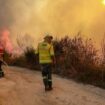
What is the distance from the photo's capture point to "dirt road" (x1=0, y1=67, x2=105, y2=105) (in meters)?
16.2

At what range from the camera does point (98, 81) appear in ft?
64.6

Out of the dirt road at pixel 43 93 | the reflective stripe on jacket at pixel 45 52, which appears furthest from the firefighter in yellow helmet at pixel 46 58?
the dirt road at pixel 43 93

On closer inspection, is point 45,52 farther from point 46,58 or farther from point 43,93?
point 43,93

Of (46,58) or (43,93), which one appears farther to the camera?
(46,58)

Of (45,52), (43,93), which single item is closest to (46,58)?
(45,52)

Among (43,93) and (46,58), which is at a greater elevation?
(46,58)

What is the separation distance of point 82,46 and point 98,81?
3.15 meters

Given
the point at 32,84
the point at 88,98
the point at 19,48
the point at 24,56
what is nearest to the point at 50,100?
the point at 88,98

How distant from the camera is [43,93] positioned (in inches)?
695

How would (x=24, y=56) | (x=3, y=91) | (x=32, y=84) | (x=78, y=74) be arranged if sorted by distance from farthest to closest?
(x=24, y=56), (x=78, y=74), (x=32, y=84), (x=3, y=91)

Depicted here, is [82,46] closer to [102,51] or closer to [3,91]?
[102,51]

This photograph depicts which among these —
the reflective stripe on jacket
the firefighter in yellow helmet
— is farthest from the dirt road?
the reflective stripe on jacket

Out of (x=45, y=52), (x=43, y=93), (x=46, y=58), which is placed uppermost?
(x=45, y=52)

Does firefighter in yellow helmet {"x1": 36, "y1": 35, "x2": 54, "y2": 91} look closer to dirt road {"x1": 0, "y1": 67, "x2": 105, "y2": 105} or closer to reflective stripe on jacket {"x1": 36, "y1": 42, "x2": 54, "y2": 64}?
reflective stripe on jacket {"x1": 36, "y1": 42, "x2": 54, "y2": 64}
